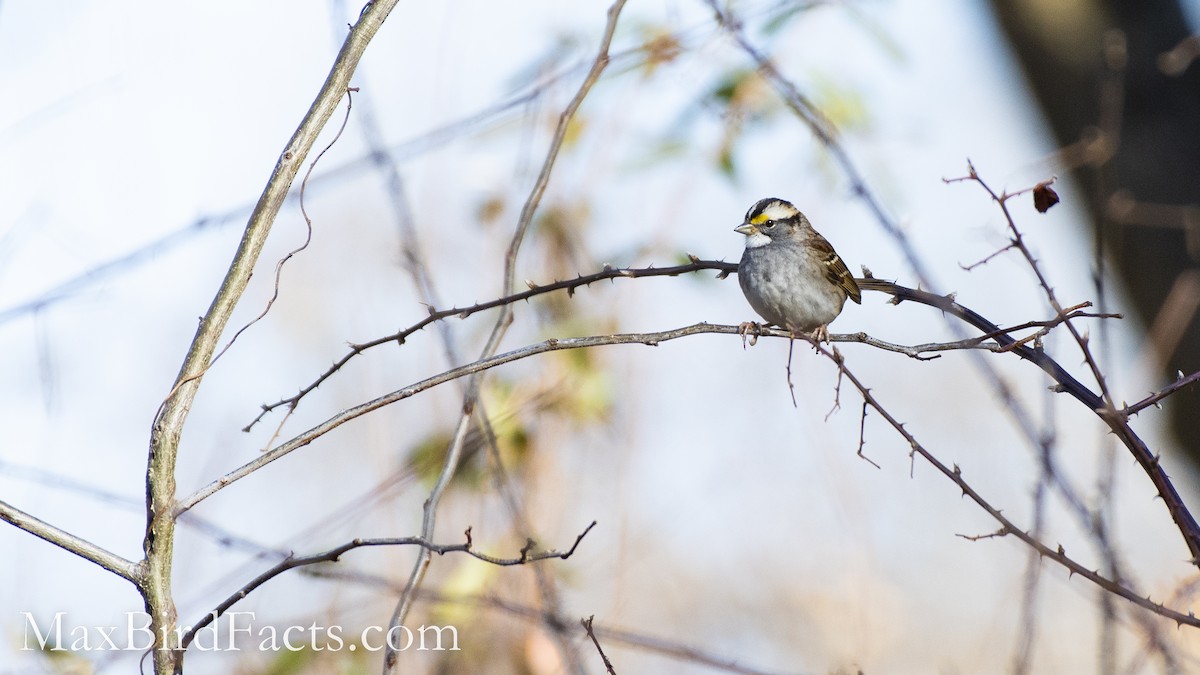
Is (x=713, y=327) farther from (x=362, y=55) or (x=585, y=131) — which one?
(x=585, y=131)

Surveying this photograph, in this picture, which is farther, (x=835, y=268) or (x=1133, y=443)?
(x=835, y=268)

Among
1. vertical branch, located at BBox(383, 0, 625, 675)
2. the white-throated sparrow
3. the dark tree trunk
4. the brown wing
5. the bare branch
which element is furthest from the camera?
the dark tree trunk

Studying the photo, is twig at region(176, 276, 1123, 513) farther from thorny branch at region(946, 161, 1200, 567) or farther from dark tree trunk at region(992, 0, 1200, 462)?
dark tree trunk at region(992, 0, 1200, 462)

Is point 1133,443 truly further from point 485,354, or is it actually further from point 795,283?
point 795,283

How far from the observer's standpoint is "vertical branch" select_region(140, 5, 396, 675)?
4.63 ft

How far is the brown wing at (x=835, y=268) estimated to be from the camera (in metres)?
3.38

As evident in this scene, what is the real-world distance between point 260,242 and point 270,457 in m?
0.31

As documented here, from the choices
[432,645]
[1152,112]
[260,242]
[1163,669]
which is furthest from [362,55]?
[1152,112]

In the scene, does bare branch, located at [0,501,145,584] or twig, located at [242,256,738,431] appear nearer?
bare branch, located at [0,501,145,584]

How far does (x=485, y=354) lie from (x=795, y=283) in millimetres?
1412

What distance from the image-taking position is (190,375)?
4.75ft

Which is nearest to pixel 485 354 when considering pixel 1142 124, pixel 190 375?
pixel 190 375

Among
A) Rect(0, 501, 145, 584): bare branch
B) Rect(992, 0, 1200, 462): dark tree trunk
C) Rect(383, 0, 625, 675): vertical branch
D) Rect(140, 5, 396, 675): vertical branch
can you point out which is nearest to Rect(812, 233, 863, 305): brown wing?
Rect(383, 0, 625, 675): vertical branch

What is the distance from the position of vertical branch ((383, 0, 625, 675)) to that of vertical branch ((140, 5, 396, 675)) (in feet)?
1.03
